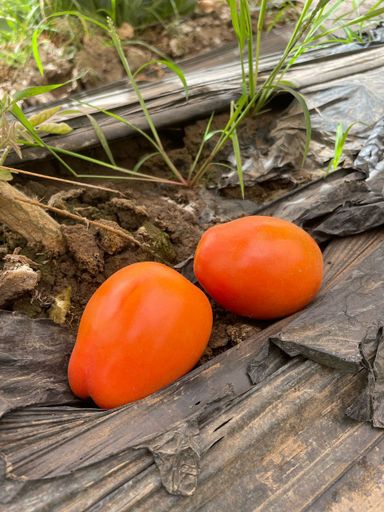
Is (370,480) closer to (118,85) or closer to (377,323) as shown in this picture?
(377,323)

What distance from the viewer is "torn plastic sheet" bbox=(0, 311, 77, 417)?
2.68 ft

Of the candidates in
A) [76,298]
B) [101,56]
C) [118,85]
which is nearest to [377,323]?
[76,298]

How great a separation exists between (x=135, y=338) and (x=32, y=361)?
0.67 feet

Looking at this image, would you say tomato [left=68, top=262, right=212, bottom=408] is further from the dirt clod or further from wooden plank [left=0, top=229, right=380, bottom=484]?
the dirt clod

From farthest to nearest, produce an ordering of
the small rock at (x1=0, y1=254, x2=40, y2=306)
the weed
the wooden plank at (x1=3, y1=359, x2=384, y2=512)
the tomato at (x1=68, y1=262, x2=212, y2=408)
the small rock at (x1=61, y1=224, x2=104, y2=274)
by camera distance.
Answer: the weed, the small rock at (x1=61, y1=224, x2=104, y2=274), the small rock at (x1=0, y1=254, x2=40, y2=306), the tomato at (x1=68, y1=262, x2=212, y2=408), the wooden plank at (x1=3, y1=359, x2=384, y2=512)

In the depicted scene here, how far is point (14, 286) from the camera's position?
923 mm

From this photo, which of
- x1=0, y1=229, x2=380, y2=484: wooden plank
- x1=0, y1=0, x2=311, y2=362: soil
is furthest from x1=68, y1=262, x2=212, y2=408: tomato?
x1=0, y1=0, x2=311, y2=362: soil

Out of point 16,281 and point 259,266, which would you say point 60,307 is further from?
point 259,266

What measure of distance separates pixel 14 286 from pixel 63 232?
0.17 metres

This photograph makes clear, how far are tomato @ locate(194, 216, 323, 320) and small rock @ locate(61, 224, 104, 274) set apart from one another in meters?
0.22

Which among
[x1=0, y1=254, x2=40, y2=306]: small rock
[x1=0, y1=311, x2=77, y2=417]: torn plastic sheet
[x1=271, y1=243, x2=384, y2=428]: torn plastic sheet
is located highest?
[x1=0, y1=254, x2=40, y2=306]: small rock

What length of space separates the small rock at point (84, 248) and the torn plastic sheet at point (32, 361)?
6.0 inches

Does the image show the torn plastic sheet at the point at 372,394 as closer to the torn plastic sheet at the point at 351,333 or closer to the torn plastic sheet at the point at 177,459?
the torn plastic sheet at the point at 351,333

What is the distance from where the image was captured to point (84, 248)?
3.39 ft
